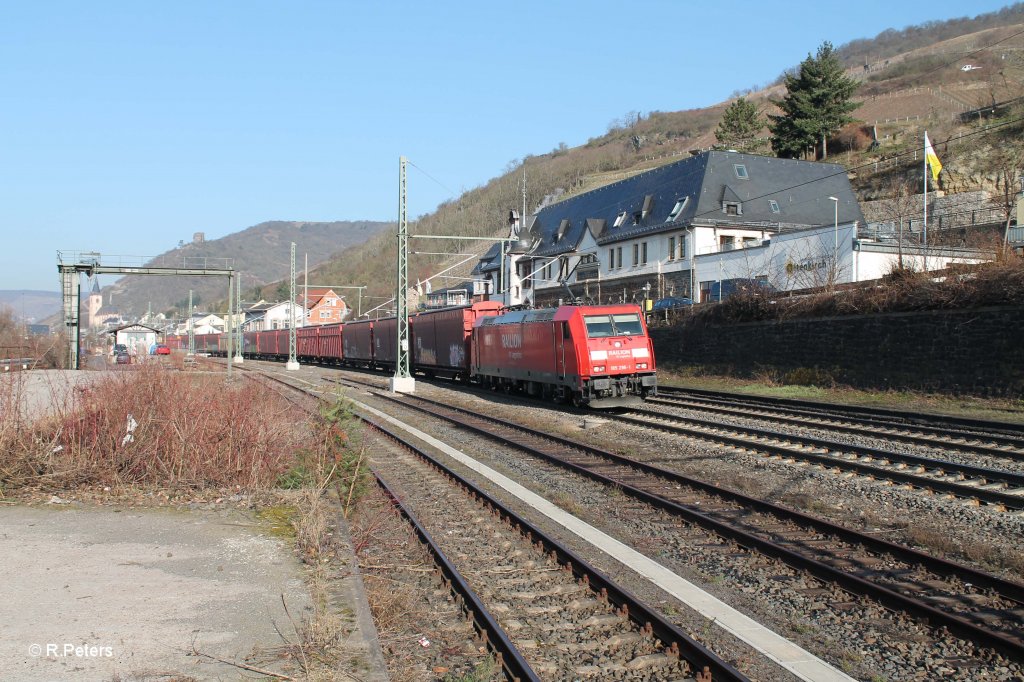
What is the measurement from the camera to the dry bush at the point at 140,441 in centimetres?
1003

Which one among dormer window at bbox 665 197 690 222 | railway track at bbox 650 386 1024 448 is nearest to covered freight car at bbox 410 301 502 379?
railway track at bbox 650 386 1024 448

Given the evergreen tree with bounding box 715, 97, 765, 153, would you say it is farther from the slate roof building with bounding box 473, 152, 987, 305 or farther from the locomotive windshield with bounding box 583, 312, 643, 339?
the locomotive windshield with bounding box 583, 312, 643, 339

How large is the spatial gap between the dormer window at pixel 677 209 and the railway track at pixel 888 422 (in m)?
25.7

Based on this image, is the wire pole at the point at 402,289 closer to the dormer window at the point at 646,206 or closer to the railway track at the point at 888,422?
the railway track at the point at 888,422

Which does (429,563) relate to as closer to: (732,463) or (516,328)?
(732,463)

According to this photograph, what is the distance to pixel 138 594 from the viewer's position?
641 centimetres

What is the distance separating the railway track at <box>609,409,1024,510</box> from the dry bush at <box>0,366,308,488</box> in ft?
27.1

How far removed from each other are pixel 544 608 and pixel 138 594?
10.7 ft

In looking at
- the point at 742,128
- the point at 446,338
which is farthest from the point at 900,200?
the point at 446,338

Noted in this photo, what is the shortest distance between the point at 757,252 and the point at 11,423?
3689 cm

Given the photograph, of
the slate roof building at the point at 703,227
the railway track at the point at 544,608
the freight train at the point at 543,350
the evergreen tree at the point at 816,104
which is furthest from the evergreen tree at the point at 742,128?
the railway track at the point at 544,608

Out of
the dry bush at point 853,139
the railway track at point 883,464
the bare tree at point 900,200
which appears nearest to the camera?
the railway track at point 883,464

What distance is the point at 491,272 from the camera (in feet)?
242

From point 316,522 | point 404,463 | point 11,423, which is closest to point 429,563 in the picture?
point 316,522
